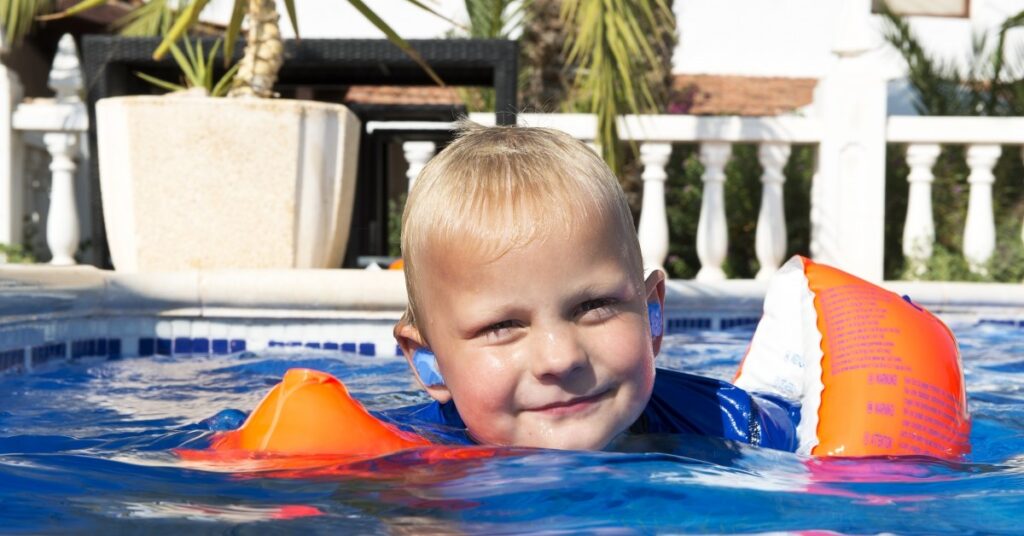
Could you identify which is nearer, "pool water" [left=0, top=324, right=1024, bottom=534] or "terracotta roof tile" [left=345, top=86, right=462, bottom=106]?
"pool water" [left=0, top=324, right=1024, bottom=534]

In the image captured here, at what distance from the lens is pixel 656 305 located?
2299 millimetres

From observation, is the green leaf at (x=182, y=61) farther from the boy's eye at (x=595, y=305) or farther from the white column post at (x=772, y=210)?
the boy's eye at (x=595, y=305)

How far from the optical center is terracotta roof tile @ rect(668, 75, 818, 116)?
1567 centimetres

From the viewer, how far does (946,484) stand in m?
1.91

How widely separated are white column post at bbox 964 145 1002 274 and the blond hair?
5.71 metres

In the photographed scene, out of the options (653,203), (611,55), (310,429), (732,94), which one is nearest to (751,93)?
(732,94)

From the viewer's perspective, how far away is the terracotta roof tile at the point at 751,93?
617 inches

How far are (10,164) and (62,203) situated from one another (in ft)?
1.36

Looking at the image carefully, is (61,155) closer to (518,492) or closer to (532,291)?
(532,291)

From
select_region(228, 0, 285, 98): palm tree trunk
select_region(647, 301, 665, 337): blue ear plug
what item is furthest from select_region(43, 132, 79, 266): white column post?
select_region(647, 301, 665, 337): blue ear plug

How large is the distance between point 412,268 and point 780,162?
5290 millimetres

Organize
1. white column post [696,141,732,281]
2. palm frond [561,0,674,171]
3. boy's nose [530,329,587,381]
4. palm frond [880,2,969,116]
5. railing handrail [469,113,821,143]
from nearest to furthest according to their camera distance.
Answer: boy's nose [530,329,587,381], palm frond [561,0,674,171], railing handrail [469,113,821,143], white column post [696,141,732,281], palm frond [880,2,969,116]

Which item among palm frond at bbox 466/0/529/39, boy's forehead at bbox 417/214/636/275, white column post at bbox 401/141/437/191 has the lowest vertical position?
boy's forehead at bbox 417/214/636/275

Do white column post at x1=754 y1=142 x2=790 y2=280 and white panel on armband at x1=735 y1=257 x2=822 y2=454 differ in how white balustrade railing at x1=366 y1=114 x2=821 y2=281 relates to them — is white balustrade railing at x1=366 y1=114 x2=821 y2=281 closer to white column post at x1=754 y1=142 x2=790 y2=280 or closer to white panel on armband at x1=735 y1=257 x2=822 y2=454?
white column post at x1=754 y1=142 x2=790 y2=280
